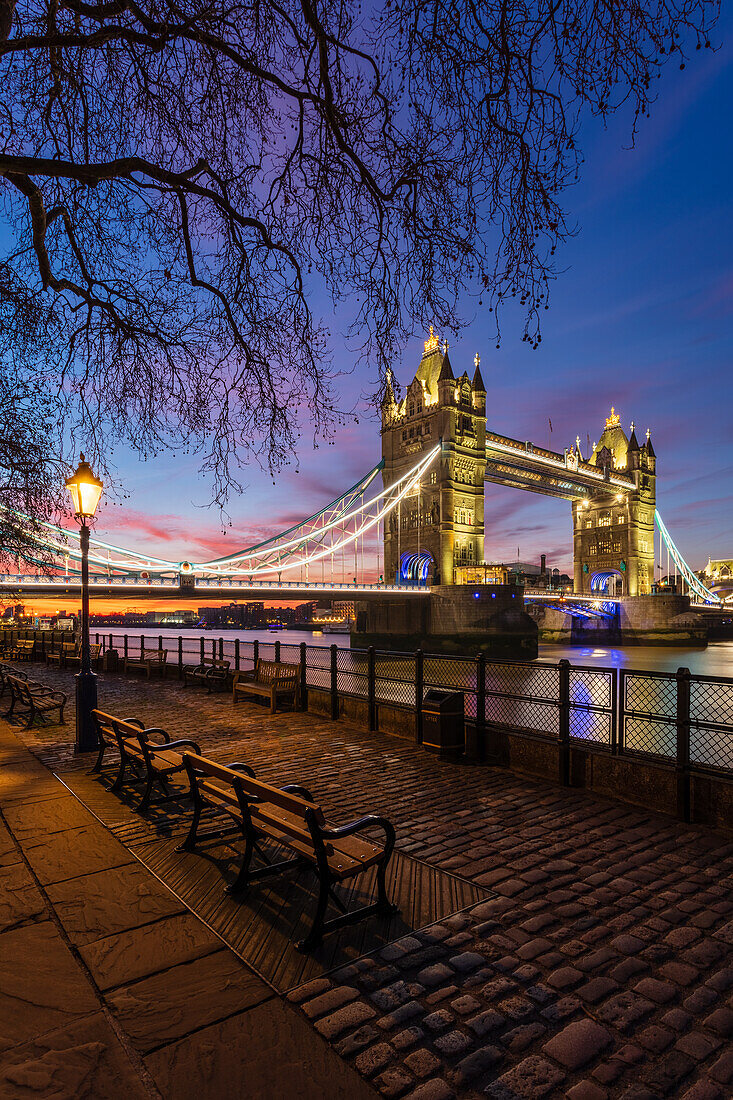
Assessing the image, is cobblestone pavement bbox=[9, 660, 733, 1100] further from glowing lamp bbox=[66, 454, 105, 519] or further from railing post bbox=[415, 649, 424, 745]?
glowing lamp bbox=[66, 454, 105, 519]

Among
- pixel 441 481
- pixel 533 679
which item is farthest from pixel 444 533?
pixel 533 679

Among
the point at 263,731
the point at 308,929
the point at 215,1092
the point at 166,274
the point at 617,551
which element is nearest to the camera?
the point at 215,1092

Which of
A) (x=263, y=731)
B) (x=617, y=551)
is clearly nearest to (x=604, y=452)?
(x=617, y=551)

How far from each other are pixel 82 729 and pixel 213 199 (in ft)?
20.8

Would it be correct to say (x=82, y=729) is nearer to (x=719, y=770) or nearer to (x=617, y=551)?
(x=719, y=770)

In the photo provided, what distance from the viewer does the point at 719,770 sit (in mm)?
5152

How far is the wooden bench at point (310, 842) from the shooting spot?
3.20 metres

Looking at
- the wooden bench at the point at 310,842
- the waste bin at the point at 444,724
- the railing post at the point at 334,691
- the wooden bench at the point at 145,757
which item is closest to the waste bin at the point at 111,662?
the railing post at the point at 334,691

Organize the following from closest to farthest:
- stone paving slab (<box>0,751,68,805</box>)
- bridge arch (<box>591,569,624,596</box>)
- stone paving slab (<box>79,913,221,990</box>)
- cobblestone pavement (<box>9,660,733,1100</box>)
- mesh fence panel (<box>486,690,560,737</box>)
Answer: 1. cobblestone pavement (<box>9,660,733,1100</box>)
2. stone paving slab (<box>79,913,221,990</box>)
3. stone paving slab (<box>0,751,68,805</box>)
4. mesh fence panel (<box>486,690,560,737</box>)
5. bridge arch (<box>591,569,624,596</box>)

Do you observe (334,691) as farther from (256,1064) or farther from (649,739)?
(256,1064)

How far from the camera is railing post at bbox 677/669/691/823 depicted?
5.21 m

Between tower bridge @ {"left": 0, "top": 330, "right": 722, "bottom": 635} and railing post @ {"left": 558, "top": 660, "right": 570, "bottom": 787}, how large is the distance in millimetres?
28224

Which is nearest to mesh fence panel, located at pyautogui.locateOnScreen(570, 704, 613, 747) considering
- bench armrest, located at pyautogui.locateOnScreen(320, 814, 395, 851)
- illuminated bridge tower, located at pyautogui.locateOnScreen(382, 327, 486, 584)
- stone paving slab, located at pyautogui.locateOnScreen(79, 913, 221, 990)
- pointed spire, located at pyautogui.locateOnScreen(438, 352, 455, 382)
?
bench armrest, located at pyautogui.locateOnScreen(320, 814, 395, 851)

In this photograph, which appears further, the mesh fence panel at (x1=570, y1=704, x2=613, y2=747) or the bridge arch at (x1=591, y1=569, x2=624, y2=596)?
the bridge arch at (x1=591, y1=569, x2=624, y2=596)
